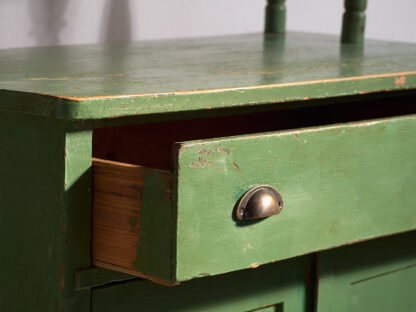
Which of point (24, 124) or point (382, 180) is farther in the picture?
point (382, 180)

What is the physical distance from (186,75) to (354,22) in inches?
27.7

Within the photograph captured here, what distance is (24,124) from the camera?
784 mm

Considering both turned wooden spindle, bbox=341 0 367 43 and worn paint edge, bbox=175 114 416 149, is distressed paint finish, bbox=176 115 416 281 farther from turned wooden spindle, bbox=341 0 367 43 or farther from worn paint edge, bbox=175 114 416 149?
turned wooden spindle, bbox=341 0 367 43

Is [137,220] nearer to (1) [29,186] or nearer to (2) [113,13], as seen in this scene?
(1) [29,186]

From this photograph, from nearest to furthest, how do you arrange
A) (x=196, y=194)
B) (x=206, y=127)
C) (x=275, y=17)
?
(x=196, y=194) → (x=206, y=127) → (x=275, y=17)

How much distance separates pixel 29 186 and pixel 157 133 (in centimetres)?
34

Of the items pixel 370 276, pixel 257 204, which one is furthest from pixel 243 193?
pixel 370 276

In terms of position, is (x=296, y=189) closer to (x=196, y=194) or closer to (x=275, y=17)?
(x=196, y=194)

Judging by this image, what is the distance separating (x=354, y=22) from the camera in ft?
5.05

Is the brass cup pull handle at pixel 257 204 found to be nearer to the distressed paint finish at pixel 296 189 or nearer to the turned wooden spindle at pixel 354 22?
the distressed paint finish at pixel 296 189

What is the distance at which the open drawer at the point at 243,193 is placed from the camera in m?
0.72

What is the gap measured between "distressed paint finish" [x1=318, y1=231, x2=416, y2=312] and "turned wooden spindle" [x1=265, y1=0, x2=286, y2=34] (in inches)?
27.6

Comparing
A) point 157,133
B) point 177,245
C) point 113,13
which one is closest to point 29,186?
point 177,245

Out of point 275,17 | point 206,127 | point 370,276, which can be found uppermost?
point 275,17
